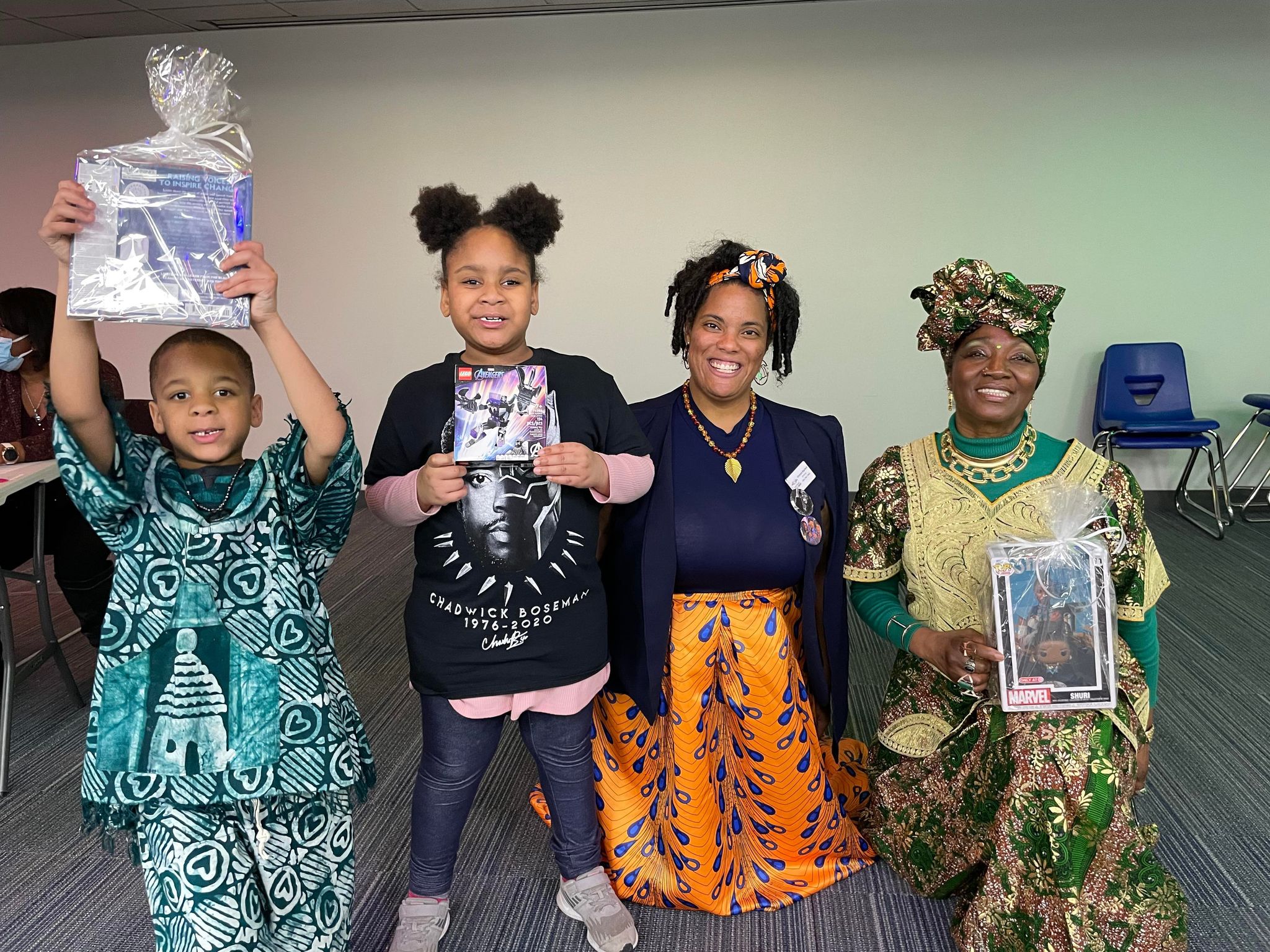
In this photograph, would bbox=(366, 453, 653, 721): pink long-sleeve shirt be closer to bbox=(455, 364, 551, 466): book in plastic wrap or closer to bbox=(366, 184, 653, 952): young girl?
bbox=(366, 184, 653, 952): young girl

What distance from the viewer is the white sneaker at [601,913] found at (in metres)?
2.18

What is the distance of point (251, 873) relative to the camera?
1.74 meters

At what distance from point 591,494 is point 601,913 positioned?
1005 millimetres

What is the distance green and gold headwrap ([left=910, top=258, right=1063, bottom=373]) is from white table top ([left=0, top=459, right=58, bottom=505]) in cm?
272

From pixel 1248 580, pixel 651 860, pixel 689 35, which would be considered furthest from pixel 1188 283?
pixel 651 860

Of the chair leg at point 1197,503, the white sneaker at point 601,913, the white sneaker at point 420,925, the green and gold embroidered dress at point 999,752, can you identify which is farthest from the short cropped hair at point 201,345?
the chair leg at point 1197,503

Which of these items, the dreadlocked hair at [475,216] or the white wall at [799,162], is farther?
the white wall at [799,162]

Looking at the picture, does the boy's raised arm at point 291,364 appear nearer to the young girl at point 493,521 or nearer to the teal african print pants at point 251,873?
the young girl at point 493,521

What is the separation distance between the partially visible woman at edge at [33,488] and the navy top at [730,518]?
94.6 inches

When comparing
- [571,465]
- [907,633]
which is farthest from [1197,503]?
[571,465]

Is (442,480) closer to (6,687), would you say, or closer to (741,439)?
(741,439)

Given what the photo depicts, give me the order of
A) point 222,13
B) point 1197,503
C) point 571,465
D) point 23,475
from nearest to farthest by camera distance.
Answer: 1. point 571,465
2. point 23,475
3. point 222,13
4. point 1197,503

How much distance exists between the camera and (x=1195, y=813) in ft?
9.06

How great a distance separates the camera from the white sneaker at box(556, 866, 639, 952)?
218 cm
